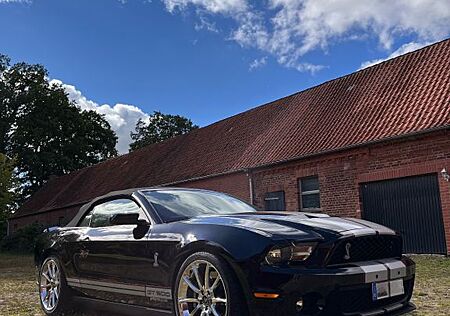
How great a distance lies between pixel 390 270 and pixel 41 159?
40047 millimetres

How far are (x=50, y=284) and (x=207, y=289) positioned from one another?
290 centimetres

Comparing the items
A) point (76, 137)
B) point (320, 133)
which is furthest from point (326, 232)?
point (76, 137)

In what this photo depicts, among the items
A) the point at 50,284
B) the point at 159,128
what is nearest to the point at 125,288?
the point at 50,284

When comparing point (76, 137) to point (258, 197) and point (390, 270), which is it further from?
point (390, 270)

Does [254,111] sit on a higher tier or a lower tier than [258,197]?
higher

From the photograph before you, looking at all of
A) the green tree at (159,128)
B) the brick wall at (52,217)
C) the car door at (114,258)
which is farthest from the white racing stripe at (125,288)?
the green tree at (159,128)

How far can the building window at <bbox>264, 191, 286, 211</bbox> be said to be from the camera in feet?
52.4

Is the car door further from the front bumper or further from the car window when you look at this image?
the front bumper

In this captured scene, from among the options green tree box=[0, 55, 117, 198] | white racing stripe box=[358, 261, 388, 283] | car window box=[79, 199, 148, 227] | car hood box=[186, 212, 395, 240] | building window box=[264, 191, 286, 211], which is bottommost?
white racing stripe box=[358, 261, 388, 283]

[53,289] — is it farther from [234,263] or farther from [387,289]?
[387,289]

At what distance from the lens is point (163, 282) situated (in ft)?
12.6

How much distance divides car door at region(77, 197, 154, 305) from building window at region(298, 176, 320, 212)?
34.7 feet

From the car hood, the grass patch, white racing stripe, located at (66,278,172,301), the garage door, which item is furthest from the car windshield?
the garage door

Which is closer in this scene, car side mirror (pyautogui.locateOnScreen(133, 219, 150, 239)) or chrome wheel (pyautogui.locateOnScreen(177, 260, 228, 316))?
chrome wheel (pyautogui.locateOnScreen(177, 260, 228, 316))
